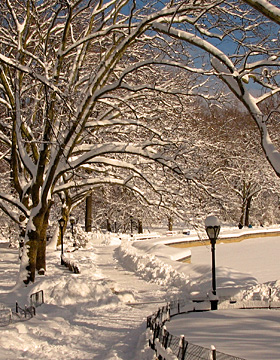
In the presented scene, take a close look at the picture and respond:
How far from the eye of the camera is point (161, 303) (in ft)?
46.0

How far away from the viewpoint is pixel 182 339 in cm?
540

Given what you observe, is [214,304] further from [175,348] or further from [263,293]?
[175,348]

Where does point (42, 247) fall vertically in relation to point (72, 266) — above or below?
above

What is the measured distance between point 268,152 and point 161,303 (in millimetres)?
8204

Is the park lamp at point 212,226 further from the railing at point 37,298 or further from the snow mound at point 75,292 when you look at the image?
the railing at point 37,298

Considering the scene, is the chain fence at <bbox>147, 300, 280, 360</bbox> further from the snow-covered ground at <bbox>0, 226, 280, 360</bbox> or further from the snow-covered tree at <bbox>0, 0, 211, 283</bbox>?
the snow-covered tree at <bbox>0, 0, 211, 283</bbox>

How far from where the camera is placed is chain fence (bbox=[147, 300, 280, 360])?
540cm

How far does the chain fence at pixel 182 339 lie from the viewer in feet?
17.7

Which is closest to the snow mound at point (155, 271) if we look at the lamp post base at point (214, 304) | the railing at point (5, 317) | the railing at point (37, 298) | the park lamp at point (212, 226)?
the park lamp at point (212, 226)

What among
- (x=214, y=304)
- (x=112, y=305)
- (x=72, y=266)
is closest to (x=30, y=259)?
(x=112, y=305)

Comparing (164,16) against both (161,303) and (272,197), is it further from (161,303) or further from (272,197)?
(272,197)

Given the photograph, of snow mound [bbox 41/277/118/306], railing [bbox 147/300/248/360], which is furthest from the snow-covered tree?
railing [bbox 147/300/248/360]

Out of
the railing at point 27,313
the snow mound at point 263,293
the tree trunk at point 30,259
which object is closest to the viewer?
the railing at point 27,313

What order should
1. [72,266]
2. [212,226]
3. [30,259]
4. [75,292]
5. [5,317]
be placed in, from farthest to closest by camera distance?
1. [72,266]
2. [30,259]
3. [75,292]
4. [212,226]
5. [5,317]
